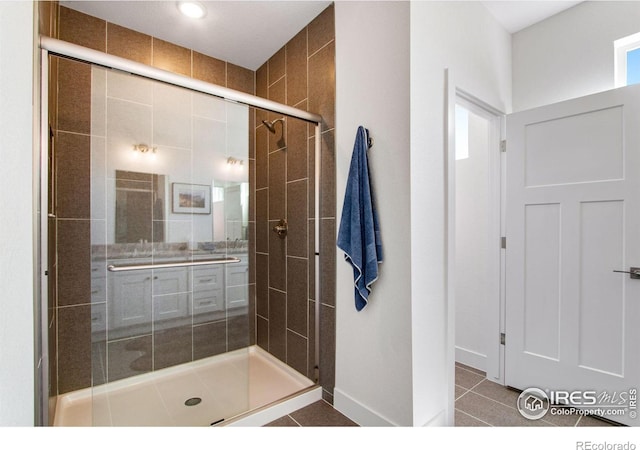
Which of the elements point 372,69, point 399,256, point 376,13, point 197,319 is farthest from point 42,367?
point 376,13

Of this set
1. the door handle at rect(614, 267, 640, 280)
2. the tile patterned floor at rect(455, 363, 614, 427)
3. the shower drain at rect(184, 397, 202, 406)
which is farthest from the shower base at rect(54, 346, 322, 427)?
the door handle at rect(614, 267, 640, 280)

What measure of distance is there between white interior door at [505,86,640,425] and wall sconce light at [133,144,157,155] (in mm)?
2322

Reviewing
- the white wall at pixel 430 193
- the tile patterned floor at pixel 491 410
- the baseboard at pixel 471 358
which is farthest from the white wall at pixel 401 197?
the baseboard at pixel 471 358

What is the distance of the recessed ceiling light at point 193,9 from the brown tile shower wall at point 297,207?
0.65 metres

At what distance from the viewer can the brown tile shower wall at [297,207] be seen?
2.00 m

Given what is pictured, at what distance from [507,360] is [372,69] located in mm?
2193

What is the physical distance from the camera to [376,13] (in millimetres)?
1653

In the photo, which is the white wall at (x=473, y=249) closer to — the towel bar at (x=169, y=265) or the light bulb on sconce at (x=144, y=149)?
the towel bar at (x=169, y=265)

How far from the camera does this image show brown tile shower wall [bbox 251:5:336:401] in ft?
6.56

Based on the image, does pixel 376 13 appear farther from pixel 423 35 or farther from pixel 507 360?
pixel 507 360

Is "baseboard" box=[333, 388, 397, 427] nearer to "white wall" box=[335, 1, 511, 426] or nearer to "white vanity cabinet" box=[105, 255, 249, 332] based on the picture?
"white wall" box=[335, 1, 511, 426]

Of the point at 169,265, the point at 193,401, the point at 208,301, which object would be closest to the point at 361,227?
the point at 208,301

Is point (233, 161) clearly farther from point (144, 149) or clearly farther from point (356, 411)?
point (356, 411)

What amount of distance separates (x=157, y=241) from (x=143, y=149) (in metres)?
0.48
